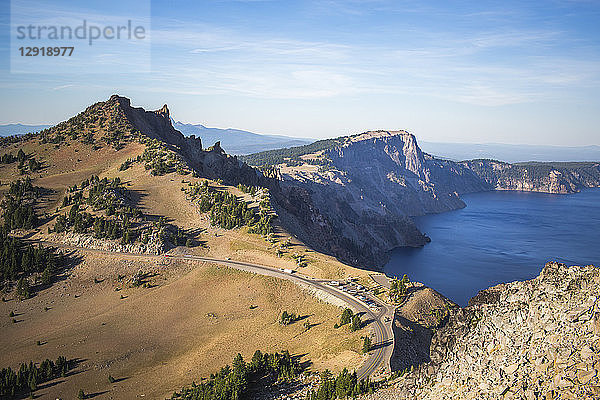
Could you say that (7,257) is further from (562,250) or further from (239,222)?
(562,250)

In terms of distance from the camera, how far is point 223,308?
67000 mm

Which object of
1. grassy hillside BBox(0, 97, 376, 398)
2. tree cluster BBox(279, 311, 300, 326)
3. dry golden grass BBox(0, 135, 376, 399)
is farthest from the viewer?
tree cluster BBox(279, 311, 300, 326)

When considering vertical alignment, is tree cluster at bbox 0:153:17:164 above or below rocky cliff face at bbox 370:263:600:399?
above

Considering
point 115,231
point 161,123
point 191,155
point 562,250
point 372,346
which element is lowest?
point 562,250

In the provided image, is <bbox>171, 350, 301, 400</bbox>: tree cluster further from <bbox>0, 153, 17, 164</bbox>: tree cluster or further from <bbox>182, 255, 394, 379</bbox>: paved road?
<bbox>0, 153, 17, 164</bbox>: tree cluster

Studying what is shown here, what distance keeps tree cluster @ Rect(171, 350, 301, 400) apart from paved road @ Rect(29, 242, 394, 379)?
875cm

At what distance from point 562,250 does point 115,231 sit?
186830 mm

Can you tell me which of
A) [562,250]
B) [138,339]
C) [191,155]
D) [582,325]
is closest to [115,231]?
[138,339]

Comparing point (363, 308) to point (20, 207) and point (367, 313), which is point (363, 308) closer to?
point (367, 313)

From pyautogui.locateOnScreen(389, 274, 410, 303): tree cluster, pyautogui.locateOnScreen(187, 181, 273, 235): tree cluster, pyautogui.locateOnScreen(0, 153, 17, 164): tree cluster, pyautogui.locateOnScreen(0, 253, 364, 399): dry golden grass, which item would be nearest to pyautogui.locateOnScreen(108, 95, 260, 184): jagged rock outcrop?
pyautogui.locateOnScreen(187, 181, 273, 235): tree cluster

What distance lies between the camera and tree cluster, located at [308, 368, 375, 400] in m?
38.5

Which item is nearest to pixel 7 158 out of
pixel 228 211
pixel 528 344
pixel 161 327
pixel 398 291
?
pixel 228 211

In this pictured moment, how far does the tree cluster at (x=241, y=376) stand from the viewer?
42.7 metres

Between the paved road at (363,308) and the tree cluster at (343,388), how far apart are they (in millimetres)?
3277
